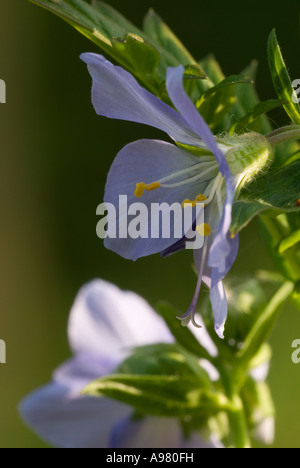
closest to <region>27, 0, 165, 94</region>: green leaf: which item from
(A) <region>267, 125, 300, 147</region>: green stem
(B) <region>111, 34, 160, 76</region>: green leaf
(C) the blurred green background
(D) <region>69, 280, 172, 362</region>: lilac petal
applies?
(B) <region>111, 34, 160, 76</region>: green leaf

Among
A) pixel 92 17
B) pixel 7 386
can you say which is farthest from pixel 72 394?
pixel 7 386

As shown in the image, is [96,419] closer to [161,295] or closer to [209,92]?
[209,92]

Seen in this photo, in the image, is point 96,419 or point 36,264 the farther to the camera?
point 36,264

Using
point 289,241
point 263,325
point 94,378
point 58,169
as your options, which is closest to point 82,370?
point 94,378

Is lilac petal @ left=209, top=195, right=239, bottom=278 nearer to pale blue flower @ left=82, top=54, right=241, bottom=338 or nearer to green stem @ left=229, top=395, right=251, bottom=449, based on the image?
pale blue flower @ left=82, top=54, right=241, bottom=338

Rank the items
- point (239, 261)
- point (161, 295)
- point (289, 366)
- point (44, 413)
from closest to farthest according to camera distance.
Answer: point (44, 413)
point (289, 366)
point (239, 261)
point (161, 295)
